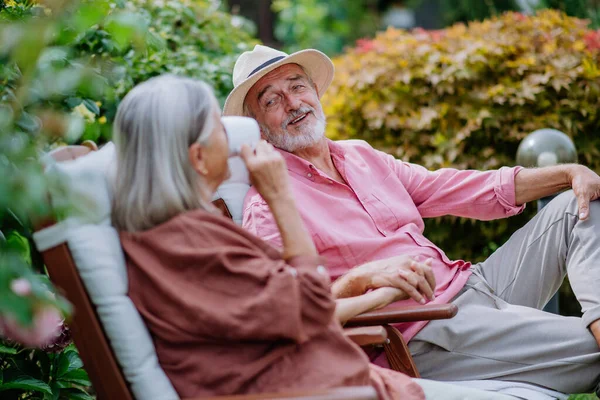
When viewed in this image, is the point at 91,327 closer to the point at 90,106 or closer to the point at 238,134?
the point at 238,134

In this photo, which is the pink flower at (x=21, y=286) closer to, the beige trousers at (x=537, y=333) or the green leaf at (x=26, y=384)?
the green leaf at (x=26, y=384)

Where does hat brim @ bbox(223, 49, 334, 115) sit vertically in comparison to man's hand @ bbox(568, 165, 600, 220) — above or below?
above

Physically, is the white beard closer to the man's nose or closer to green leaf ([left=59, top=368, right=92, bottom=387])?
the man's nose

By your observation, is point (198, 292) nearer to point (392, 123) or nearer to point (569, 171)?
point (569, 171)

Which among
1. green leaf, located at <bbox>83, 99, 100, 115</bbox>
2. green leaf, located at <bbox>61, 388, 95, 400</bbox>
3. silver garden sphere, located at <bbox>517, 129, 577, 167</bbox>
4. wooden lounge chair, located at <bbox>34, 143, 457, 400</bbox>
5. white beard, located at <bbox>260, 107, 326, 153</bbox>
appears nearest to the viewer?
wooden lounge chair, located at <bbox>34, 143, 457, 400</bbox>

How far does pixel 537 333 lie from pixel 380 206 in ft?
2.55

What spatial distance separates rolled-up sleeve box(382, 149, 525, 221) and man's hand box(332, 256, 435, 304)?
2.30ft

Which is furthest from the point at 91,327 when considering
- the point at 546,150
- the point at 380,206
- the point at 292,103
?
the point at 546,150

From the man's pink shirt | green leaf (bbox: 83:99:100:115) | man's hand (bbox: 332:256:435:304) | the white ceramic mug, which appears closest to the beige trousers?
the man's pink shirt

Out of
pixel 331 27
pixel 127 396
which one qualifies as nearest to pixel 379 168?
pixel 127 396

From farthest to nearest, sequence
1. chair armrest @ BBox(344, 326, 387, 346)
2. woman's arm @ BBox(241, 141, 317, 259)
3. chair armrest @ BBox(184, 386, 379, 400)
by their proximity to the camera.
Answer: chair armrest @ BBox(344, 326, 387, 346)
woman's arm @ BBox(241, 141, 317, 259)
chair armrest @ BBox(184, 386, 379, 400)

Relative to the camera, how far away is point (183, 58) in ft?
14.1

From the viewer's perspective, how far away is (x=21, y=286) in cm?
167

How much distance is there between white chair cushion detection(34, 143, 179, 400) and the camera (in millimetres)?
2043
